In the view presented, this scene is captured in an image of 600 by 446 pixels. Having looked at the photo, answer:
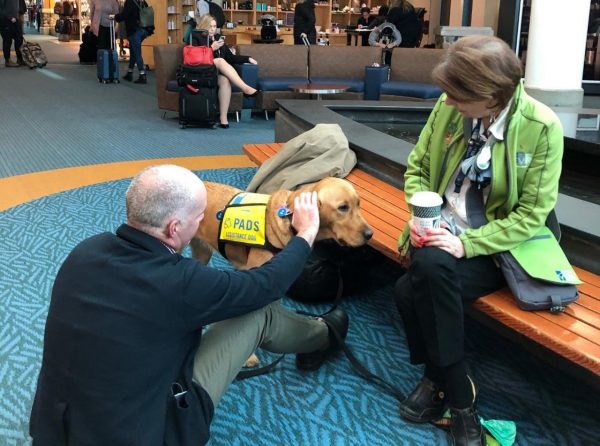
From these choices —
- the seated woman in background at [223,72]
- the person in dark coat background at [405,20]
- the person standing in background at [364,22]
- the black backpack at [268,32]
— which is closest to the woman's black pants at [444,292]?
the seated woman in background at [223,72]

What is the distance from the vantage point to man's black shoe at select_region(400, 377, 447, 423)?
2.24 metres

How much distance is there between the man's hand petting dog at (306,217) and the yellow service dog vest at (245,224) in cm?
21

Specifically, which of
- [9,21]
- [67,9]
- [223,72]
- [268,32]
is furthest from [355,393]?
[67,9]

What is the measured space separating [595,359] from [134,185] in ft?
4.30

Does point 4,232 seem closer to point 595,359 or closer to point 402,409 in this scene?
point 402,409

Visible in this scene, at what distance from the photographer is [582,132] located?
4578mm

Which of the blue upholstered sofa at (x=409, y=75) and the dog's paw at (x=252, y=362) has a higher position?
the blue upholstered sofa at (x=409, y=75)

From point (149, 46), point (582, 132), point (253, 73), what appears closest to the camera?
point (582, 132)

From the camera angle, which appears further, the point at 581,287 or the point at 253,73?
the point at 253,73

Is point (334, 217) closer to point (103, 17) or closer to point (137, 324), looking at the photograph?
point (137, 324)

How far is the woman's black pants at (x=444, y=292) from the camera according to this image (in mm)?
2010

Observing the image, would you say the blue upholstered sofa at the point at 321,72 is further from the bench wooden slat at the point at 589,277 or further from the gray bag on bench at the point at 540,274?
the gray bag on bench at the point at 540,274

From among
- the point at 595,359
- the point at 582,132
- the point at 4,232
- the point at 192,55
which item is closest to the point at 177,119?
the point at 192,55

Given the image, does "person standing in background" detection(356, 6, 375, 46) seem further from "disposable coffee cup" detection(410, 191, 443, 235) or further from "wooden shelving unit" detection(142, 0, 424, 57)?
"disposable coffee cup" detection(410, 191, 443, 235)
